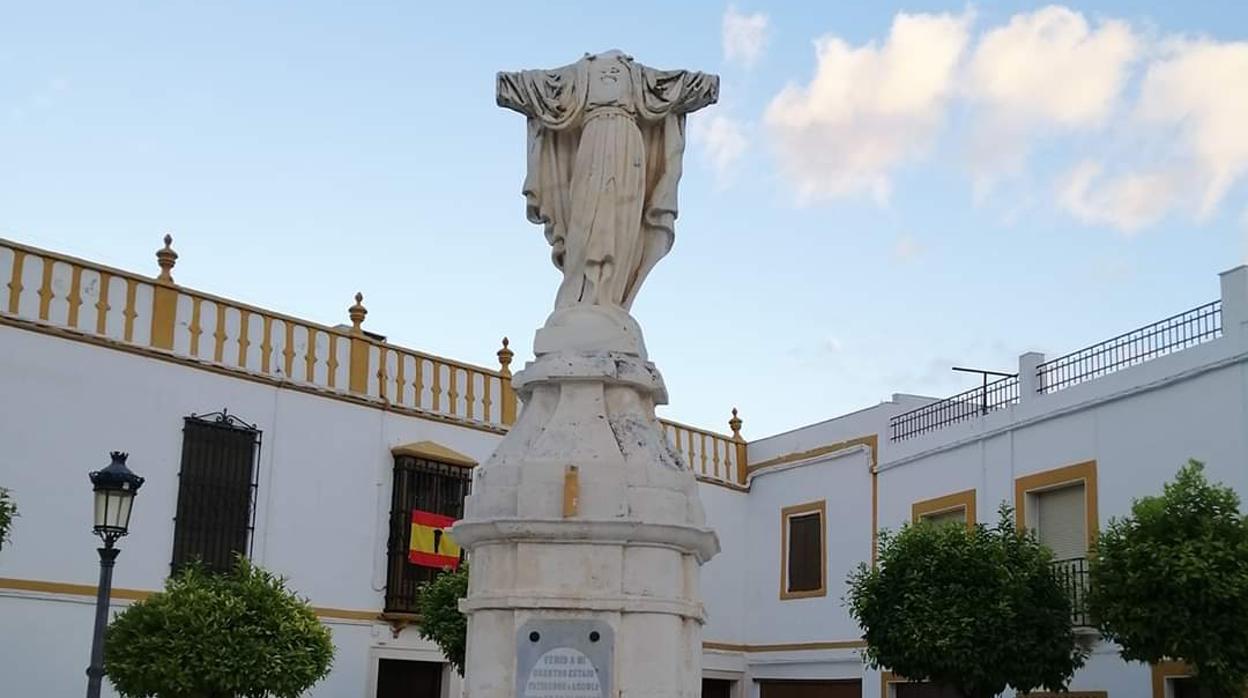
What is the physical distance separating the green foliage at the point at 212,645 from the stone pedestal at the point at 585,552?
22.5 feet

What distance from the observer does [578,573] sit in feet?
19.3

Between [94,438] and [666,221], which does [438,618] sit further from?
[666,221]

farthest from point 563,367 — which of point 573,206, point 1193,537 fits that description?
point 1193,537

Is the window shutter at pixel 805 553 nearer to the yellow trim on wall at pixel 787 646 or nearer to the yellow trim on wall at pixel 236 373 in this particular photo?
the yellow trim on wall at pixel 787 646

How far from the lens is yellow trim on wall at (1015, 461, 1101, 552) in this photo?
16266 millimetres

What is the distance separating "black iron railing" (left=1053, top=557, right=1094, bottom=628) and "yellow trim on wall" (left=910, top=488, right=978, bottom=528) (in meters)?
1.82

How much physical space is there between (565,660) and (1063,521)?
12.4 meters

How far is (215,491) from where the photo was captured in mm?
16078

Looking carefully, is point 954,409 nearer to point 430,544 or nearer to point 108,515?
point 430,544

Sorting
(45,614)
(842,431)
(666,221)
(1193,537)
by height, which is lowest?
(45,614)

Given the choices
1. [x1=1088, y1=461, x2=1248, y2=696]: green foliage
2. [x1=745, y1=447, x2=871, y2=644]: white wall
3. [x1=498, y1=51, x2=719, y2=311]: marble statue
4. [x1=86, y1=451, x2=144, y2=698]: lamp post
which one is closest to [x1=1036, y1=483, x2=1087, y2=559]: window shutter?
[x1=1088, y1=461, x2=1248, y2=696]: green foliage

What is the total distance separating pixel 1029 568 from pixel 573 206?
10165 millimetres

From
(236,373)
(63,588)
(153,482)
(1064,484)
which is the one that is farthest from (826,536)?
(63,588)

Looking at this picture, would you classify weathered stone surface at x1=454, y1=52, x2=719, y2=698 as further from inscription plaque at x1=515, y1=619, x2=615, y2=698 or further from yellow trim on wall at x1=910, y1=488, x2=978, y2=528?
yellow trim on wall at x1=910, y1=488, x2=978, y2=528
